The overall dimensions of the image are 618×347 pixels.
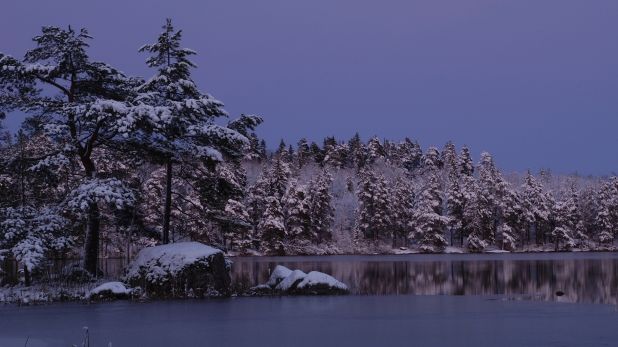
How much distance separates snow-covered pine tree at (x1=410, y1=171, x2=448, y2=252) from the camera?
82625 millimetres

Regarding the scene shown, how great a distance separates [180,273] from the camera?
23875 millimetres

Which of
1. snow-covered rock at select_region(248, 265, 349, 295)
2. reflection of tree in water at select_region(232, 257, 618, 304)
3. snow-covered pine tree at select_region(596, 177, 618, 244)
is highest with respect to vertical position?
snow-covered pine tree at select_region(596, 177, 618, 244)

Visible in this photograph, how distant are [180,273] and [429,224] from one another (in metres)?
62.8

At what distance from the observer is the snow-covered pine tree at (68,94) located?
25.9m

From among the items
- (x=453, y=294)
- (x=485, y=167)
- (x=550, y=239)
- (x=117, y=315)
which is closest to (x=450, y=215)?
(x=485, y=167)

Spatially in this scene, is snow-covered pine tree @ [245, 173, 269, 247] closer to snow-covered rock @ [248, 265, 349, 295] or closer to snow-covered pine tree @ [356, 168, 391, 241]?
snow-covered pine tree @ [356, 168, 391, 241]

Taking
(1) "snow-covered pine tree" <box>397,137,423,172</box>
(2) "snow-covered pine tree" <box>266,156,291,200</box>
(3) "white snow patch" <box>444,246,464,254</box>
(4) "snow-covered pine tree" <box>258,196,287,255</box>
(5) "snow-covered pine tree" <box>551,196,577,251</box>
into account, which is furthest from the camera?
(1) "snow-covered pine tree" <box>397,137,423,172</box>

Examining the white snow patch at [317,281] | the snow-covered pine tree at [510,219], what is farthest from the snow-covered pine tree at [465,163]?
the white snow patch at [317,281]

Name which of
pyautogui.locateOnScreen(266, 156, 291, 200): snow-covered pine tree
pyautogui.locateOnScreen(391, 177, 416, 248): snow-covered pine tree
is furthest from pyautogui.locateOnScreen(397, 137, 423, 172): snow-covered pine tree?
pyautogui.locateOnScreen(266, 156, 291, 200): snow-covered pine tree

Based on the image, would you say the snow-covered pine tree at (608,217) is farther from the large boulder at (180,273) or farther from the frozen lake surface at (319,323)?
the large boulder at (180,273)

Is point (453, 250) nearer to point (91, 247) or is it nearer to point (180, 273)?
point (91, 247)

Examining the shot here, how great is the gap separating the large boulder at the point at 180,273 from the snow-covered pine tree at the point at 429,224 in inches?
2395

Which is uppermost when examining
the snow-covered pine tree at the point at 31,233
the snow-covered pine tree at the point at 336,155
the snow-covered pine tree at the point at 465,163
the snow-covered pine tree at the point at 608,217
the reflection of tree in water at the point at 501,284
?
the snow-covered pine tree at the point at 336,155

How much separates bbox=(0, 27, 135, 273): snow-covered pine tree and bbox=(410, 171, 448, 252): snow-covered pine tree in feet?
198
